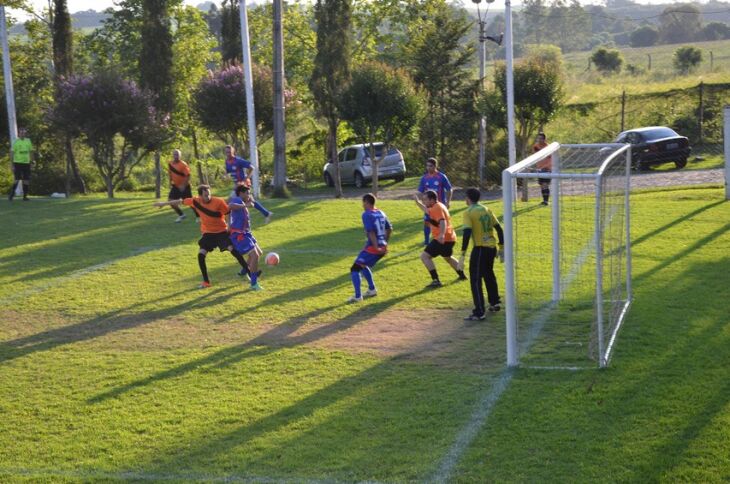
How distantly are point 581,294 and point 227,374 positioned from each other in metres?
5.94

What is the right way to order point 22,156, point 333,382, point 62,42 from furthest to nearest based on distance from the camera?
point 62,42 < point 22,156 < point 333,382

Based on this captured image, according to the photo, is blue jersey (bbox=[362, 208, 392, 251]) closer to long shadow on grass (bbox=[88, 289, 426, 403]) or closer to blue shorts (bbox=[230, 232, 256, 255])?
long shadow on grass (bbox=[88, 289, 426, 403])

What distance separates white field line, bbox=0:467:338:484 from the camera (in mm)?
7695

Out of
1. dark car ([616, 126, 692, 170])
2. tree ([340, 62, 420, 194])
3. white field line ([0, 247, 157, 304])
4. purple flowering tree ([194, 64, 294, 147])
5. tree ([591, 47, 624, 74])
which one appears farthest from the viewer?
tree ([591, 47, 624, 74])

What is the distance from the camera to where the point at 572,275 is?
1509cm

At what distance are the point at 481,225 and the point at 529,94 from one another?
12873 mm

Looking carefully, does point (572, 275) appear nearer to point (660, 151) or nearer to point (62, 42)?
point (660, 151)

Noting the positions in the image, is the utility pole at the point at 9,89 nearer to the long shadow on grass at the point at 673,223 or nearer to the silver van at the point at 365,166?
the silver van at the point at 365,166

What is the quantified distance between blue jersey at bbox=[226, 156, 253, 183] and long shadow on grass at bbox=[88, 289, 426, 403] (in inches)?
297

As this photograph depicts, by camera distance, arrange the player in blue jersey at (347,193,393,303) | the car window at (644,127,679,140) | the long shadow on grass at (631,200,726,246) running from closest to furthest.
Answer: the player in blue jersey at (347,193,393,303), the long shadow on grass at (631,200,726,246), the car window at (644,127,679,140)

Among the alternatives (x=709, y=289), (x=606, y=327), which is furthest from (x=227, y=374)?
(x=709, y=289)

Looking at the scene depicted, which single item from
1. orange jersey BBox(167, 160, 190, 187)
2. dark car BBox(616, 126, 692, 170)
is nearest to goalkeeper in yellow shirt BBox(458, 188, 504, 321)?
orange jersey BBox(167, 160, 190, 187)

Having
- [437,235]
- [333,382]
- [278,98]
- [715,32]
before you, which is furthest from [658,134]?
[715,32]

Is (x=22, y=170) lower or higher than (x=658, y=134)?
lower
